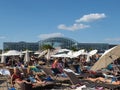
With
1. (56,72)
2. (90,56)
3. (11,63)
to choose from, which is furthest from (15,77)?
(90,56)

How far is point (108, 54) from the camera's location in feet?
32.2

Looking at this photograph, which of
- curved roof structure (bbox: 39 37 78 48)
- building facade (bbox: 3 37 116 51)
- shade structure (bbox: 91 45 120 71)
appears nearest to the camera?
shade structure (bbox: 91 45 120 71)

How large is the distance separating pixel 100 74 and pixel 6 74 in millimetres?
3968

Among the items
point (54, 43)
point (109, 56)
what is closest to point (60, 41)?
point (54, 43)

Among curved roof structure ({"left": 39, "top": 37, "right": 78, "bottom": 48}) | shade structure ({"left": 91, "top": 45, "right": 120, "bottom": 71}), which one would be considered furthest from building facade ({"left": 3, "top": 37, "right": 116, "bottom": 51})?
shade structure ({"left": 91, "top": 45, "right": 120, "bottom": 71})

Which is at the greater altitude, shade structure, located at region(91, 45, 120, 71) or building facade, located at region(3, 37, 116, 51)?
building facade, located at region(3, 37, 116, 51)

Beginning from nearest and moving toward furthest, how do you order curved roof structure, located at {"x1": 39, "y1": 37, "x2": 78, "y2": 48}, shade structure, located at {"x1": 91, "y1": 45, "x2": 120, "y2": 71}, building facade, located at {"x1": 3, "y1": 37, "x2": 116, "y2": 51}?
shade structure, located at {"x1": 91, "y1": 45, "x2": 120, "y2": 71} → building facade, located at {"x1": 3, "y1": 37, "x2": 116, "y2": 51} → curved roof structure, located at {"x1": 39, "y1": 37, "x2": 78, "y2": 48}

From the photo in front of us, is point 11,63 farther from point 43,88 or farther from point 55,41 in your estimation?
point 55,41

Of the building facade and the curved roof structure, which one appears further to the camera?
the curved roof structure

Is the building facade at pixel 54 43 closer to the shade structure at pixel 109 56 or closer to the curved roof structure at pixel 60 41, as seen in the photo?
the curved roof structure at pixel 60 41

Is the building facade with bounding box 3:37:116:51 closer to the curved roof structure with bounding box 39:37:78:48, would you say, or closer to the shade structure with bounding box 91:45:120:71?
the curved roof structure with bounding box 39:37:78:48

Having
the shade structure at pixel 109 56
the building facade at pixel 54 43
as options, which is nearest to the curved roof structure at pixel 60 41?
the building facade at pixel 54 43

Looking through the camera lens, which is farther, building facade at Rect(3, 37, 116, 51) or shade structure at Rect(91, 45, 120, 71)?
building facade at Rect(3, 37, 116, 51)

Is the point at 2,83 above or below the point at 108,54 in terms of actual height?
below
